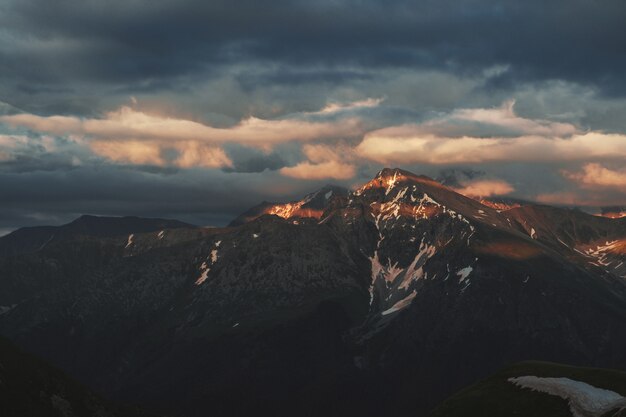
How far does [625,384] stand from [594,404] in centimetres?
2276

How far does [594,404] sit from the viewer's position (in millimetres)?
179000

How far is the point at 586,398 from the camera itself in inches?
7224

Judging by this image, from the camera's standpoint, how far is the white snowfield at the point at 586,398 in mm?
175625

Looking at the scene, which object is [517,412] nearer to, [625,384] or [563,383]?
[563,383]

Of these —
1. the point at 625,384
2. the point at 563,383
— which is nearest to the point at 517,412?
the point at 563,383

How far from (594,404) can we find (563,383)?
1878 cm

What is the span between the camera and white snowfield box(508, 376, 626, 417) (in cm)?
17562

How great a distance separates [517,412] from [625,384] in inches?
936

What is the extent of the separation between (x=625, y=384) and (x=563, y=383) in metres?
12.8

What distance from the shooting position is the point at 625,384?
19838 centimetres

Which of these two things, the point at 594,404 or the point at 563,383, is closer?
the point at 594,404

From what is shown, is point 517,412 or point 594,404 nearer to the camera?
point 594,404

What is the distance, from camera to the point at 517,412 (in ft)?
637
